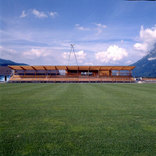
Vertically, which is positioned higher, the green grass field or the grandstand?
the grandstand

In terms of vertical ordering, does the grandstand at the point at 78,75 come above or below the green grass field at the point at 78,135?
above

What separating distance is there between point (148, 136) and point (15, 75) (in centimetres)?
4317

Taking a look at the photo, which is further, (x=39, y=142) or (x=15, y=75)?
(x=15, y=75)

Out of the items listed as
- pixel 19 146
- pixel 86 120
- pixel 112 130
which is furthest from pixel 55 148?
pixel 86 120

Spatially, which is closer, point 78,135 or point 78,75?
point 78,135

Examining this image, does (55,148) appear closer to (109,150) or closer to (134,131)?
(109,150)

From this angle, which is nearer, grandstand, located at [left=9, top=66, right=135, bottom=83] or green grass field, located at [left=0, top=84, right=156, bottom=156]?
green grass field, located at [left=0, top=84, right=156, bottom=156]

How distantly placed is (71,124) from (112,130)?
3.89 feet

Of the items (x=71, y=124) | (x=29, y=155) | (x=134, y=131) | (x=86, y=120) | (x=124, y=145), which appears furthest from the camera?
(x=86, y=120)

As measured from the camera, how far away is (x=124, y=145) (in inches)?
127

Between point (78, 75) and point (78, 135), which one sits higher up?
point (78, 75)

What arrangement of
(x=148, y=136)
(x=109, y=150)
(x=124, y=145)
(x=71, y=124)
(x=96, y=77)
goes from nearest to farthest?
(x=109, y=150), (x=124, y=145), (x=148, y=136), (x=71, y=124), (x=96, y=77)

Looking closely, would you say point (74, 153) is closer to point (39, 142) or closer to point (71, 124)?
point (39, 142)

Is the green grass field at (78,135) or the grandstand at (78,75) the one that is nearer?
the green grass field at (78,135)
